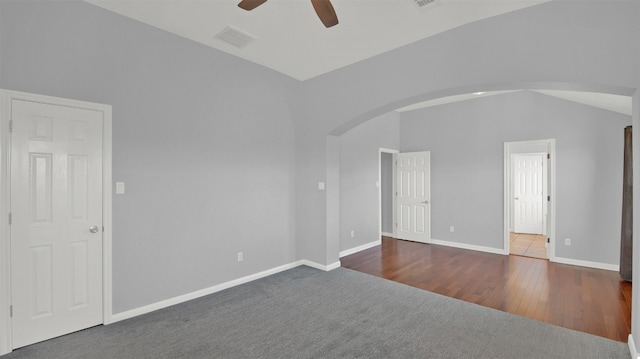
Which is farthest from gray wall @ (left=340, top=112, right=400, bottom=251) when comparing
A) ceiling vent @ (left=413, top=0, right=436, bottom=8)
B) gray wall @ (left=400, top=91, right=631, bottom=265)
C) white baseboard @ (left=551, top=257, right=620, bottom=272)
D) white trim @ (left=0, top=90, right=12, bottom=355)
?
white trim @ (left=0, top=90, right=12, bottom=355)

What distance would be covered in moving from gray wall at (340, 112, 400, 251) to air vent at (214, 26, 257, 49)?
258 cm

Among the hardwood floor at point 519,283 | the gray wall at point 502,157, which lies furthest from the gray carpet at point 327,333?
the gray wall at point 502,157

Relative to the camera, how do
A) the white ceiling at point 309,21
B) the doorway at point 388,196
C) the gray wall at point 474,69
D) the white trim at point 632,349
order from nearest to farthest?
the white trim at point 632,349, the gray wall at point 474,69, the white ceiling at point 309,21, the doorway at point 388,196

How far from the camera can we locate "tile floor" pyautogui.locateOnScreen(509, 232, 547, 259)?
5559 millimetres

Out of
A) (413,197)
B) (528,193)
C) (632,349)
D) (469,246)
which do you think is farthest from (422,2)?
(528,193)

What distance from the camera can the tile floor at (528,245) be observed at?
5.56 metres

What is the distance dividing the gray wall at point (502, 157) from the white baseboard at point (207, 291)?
3.17m

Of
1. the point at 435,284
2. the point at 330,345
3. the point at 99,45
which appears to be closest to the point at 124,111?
the point at 99,45

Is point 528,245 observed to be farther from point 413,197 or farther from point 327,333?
point 327,333

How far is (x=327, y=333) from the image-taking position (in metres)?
2.70

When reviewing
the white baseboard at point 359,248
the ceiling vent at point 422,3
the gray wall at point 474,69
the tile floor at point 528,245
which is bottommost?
the tile floor at point 528,245

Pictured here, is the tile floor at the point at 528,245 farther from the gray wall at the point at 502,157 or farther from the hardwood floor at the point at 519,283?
the gray wall at the point at 502,157

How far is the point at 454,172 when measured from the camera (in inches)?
241

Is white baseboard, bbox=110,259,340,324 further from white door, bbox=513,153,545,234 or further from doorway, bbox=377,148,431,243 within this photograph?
white door, bbox=513,153,545,234
